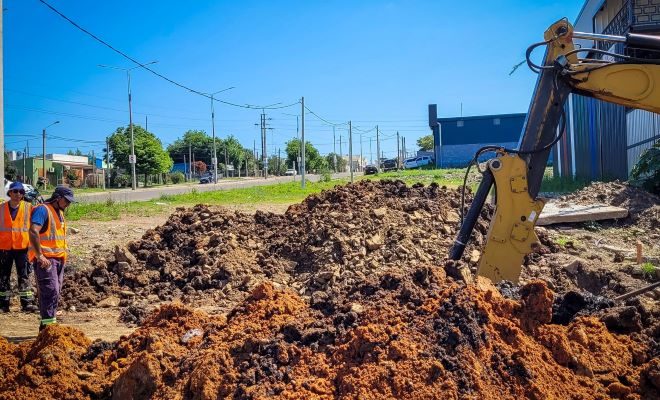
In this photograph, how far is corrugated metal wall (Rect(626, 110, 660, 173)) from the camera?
53.4 feet

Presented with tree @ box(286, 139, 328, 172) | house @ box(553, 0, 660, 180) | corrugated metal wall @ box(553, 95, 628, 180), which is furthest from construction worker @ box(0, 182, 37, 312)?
tree @ box(286, 139, 328, 172)

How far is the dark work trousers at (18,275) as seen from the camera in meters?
8.73

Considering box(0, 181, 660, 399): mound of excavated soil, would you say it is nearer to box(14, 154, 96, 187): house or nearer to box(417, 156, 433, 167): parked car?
box(14, 154, 96, 187): house

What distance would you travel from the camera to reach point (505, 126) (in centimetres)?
6316

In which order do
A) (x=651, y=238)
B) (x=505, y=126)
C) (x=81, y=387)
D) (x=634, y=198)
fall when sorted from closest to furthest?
(x=81, y=387) → (x=651, y=238) → (x=634, y=198) → (x=505, y=126)

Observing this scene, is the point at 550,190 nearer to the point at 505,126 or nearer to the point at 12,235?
the point at 12,235

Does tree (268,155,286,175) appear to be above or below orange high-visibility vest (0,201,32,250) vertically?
above

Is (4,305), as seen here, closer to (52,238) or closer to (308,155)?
(52,238)

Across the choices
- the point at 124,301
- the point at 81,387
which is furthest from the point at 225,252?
the point at 81,387

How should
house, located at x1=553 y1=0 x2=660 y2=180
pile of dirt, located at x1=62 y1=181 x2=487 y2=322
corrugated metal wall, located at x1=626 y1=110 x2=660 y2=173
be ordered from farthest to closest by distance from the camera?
1. house, located at x1=553 y1=0 x2=660 y2=180
2. corrugated metal wall, located at x1=626 y1=110 x2=660 y2=173
3. pile of dirt, located at x1=62 y1=181 x2=487 y2=322

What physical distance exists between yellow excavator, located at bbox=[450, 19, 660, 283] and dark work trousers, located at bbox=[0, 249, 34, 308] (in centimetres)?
A: 622

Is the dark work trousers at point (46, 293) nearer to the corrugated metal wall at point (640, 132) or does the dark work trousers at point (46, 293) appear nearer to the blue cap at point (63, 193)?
the blue cap at point (63, 193)

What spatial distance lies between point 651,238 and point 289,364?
9637 mm

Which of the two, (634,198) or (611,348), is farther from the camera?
(634,198)
